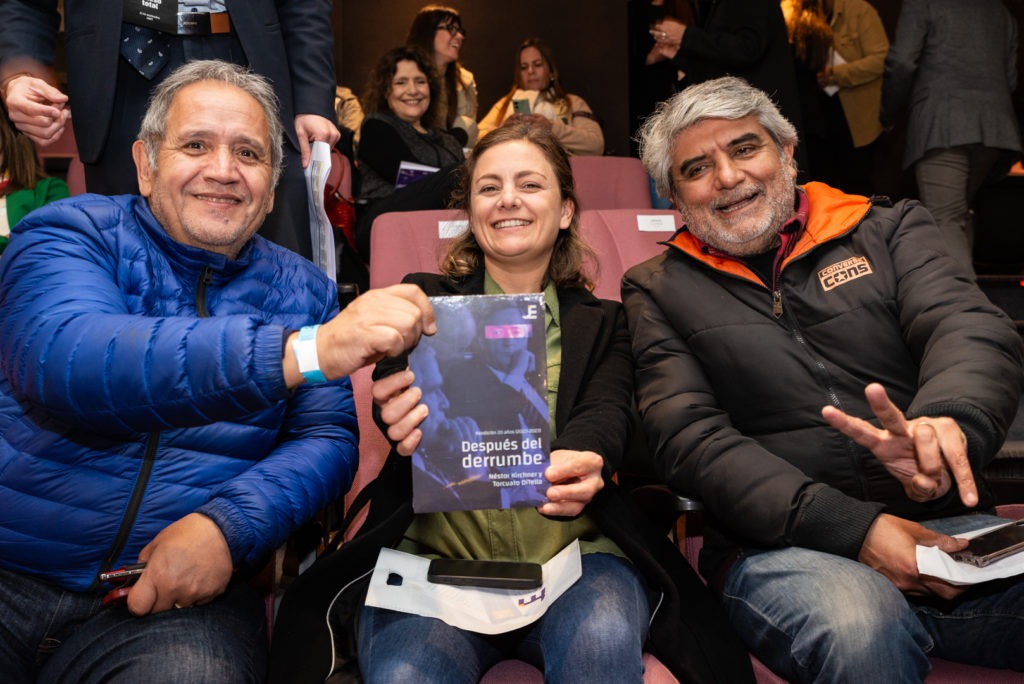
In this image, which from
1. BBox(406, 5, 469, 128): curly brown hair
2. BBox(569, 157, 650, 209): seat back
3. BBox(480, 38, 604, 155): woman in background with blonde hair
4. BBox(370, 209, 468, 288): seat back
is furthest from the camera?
BBox(480, 38, 604, 155): woman in background with blonde hair

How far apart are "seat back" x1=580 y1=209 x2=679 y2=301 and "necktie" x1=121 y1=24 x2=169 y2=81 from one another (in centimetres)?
135

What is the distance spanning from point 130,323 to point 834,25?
17.0 feet

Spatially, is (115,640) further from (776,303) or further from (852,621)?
(776,303)

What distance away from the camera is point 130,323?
1387 millimetres

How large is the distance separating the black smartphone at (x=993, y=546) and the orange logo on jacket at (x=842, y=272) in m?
0.64

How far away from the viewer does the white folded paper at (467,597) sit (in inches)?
59.7

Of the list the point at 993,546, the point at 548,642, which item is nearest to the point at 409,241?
the point at 548,642

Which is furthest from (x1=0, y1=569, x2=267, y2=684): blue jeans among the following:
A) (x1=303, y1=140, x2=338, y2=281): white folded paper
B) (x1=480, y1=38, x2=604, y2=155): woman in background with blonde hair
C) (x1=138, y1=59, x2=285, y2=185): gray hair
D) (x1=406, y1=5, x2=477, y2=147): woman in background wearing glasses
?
(x1=480, y1=38, x2=604, y2=155): woman in background with blonde hair

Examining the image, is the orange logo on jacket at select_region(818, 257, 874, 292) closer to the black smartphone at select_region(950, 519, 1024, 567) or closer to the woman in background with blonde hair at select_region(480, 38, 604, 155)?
the black smartphone at select_region(950, 519, 1024, 567)

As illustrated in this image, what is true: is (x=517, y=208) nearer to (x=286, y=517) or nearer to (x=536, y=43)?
(x=286, y=517)

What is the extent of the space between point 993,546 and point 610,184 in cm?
273

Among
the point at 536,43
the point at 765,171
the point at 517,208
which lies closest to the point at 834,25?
the point at 536,43

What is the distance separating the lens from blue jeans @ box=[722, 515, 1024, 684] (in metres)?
1.41

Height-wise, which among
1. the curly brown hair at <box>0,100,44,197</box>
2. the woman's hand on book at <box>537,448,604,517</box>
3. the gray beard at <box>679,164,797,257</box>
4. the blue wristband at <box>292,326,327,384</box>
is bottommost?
the woman's hand on book at <box>537,448,604,517</box>
